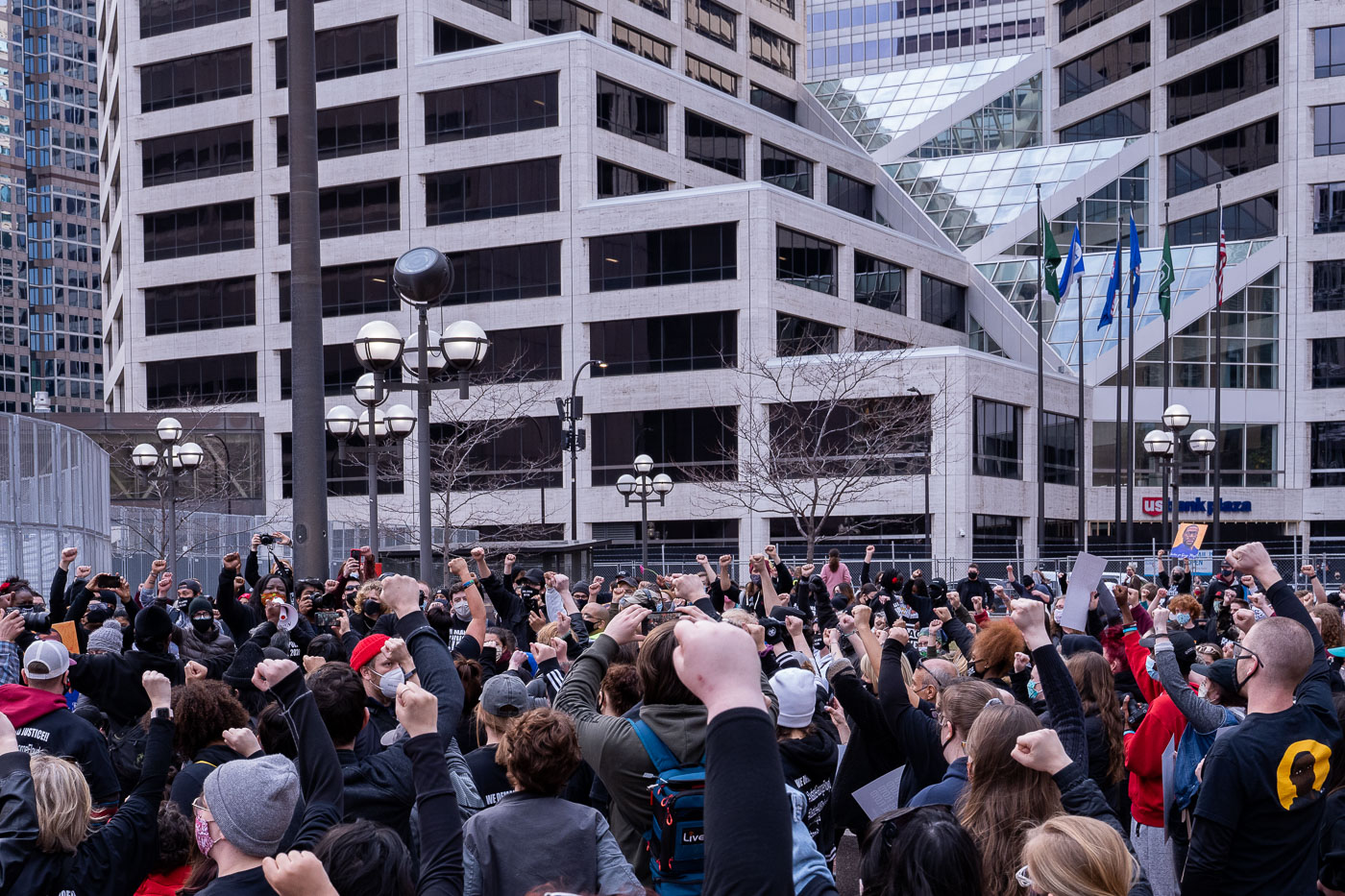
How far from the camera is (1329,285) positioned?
6156 cm

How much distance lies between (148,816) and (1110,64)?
2999 inches

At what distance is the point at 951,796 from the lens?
16.8 feet

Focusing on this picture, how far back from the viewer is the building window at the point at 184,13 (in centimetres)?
5941

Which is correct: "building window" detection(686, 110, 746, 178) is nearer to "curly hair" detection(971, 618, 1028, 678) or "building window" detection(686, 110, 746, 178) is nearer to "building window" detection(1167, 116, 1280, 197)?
"building window" detection(1167, 116, 1280, 197)

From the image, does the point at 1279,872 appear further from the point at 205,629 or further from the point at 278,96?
the point at 278,96

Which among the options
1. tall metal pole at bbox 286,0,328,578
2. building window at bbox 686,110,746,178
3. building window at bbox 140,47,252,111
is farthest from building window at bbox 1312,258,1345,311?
tall metal pole at bbox 286,0,328,578

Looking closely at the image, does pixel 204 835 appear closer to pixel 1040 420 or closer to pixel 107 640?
pixel 107 640

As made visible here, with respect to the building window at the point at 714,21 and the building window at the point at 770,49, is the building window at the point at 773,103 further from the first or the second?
the building window at the point at 714,21

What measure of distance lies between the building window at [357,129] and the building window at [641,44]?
1240 cm

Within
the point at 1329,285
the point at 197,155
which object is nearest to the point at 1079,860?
the point at 197,155

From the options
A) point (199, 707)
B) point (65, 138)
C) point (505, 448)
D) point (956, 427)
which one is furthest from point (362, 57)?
point (65, 138)

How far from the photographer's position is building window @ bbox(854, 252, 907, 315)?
5872cm

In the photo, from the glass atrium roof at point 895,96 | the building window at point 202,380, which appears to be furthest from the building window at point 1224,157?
the building window at point 202,380

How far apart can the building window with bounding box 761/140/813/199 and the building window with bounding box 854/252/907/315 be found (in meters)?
6.62
